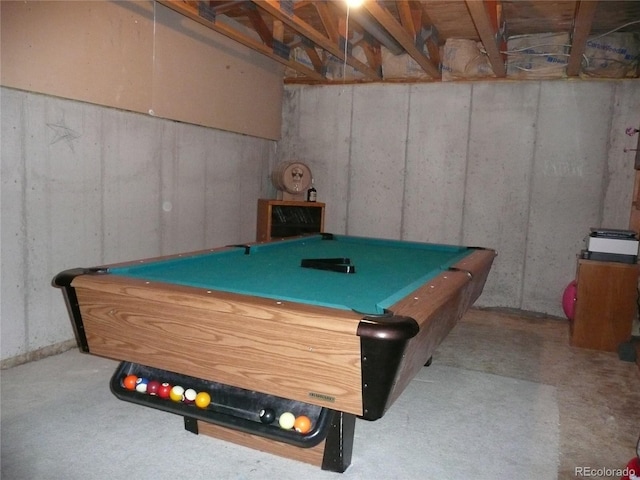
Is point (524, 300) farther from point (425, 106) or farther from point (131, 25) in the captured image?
point (131, 25)

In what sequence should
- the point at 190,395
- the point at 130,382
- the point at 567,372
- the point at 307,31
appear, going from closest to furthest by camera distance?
the point at 190,395 → the point at 130,382 → the point at 567,372 → the point at 307,31

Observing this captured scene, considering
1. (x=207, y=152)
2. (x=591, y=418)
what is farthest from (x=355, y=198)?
(x=591, y=418)

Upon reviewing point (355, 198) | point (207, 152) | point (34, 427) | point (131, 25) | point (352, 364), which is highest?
point (131, 25)

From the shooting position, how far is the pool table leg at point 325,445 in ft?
5.79

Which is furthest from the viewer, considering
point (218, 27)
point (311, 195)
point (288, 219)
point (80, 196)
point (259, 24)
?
point (311, 195)

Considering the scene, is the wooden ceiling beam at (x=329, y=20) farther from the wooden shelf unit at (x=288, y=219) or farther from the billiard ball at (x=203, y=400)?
the billiard ball at (x=203, y=400)

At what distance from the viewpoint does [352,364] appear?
1.38 metres

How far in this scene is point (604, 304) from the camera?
3574 mm

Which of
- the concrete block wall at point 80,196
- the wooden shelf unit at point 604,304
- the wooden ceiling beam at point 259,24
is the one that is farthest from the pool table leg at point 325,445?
the wooden ceiling beam at point 259,24

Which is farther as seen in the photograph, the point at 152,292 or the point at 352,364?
the point at 152,292

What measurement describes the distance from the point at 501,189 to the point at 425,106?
1.14 m

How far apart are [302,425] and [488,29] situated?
303 centimetres

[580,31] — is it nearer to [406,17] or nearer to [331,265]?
[406,17]

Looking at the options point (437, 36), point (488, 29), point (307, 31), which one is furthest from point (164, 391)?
point (437, 36)
